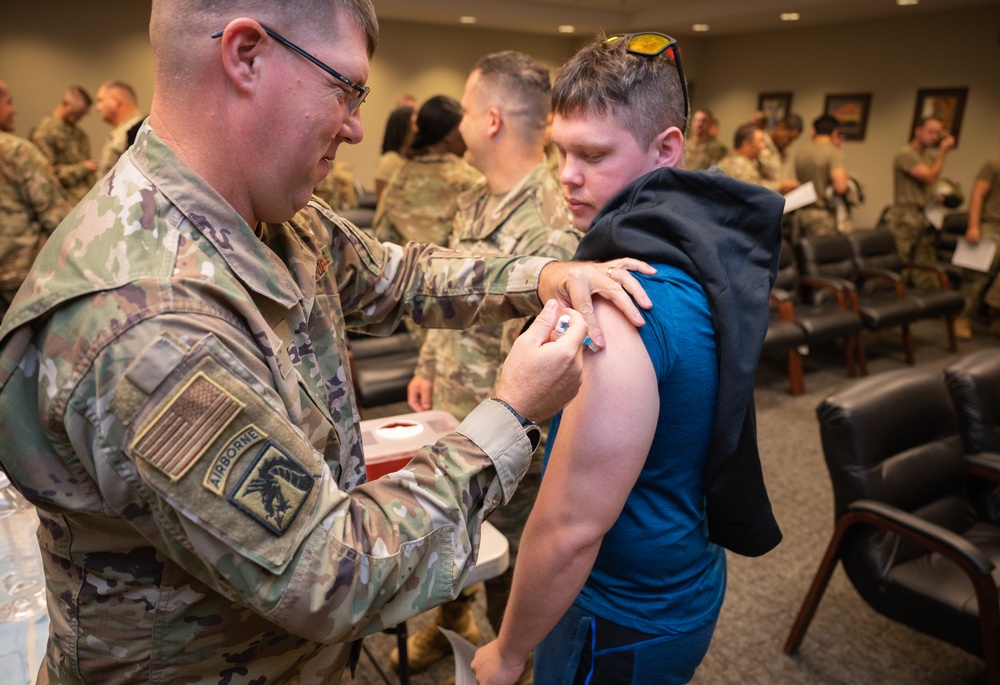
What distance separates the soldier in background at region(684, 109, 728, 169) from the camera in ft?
24.9

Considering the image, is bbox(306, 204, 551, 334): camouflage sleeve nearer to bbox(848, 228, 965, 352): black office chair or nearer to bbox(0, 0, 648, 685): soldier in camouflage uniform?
bbox(0, 0, 648, 685): soldier in camouflage uniform

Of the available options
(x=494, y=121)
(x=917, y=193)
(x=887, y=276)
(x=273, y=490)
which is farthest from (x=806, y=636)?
(x=917, y=193)

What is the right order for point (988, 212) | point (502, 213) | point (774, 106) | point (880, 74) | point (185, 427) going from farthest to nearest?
point (774, 106), point (880, 74), point (988, 212), point (502, 213), point (185, 427)

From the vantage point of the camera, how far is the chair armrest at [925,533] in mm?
1732

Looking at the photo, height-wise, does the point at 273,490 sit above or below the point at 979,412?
above

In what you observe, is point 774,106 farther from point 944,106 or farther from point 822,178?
point 822,178

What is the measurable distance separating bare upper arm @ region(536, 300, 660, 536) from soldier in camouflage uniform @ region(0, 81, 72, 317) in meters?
4.56

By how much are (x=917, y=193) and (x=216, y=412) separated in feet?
25.0

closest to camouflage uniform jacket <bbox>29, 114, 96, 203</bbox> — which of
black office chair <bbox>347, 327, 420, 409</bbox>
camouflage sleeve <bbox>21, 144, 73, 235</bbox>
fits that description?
camouflage sleeve <bbox>21, 144, 73, 235</bbox>

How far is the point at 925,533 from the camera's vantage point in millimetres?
1821

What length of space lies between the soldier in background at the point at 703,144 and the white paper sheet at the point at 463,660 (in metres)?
7.08

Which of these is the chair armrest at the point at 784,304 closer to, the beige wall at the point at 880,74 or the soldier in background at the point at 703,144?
the soldier in background at the point at 703,144

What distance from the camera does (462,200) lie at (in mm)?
2225

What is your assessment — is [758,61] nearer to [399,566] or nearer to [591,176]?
[591,176]
